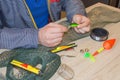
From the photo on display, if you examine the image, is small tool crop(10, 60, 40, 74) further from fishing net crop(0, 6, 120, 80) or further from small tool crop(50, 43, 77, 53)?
small tool crop(50, 43, 77, 53)

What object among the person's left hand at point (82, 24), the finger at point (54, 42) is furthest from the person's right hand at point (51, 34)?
the person's left hand at point (82, 24)

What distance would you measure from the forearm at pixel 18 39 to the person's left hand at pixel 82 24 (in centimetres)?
22

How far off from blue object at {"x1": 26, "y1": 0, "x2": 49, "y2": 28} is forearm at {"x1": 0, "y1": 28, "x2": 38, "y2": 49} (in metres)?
0.22

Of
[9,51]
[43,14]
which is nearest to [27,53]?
[9,51]

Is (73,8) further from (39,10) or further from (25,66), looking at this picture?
(25,66)

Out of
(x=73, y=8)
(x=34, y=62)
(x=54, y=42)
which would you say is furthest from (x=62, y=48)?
(x=73, y=8)

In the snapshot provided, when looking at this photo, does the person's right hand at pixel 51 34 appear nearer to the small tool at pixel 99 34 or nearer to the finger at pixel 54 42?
the finger at pixel 54 42

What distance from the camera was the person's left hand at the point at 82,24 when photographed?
95cm

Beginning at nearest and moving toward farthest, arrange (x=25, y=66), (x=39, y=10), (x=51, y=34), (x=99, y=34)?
1. (x=25, y=66)
2. (x=51, y=34)
3. (x=99, y=34)
4. (x=39, y=10)

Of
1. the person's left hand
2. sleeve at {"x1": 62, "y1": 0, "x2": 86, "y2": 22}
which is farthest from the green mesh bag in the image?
sleeve at {"x1": 62, "y1": 0, "x2": 86, "y2": 22}

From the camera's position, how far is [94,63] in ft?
2.60

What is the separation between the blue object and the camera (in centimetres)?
104

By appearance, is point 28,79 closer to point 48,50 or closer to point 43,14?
point 48,50

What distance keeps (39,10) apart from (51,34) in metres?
0.31
